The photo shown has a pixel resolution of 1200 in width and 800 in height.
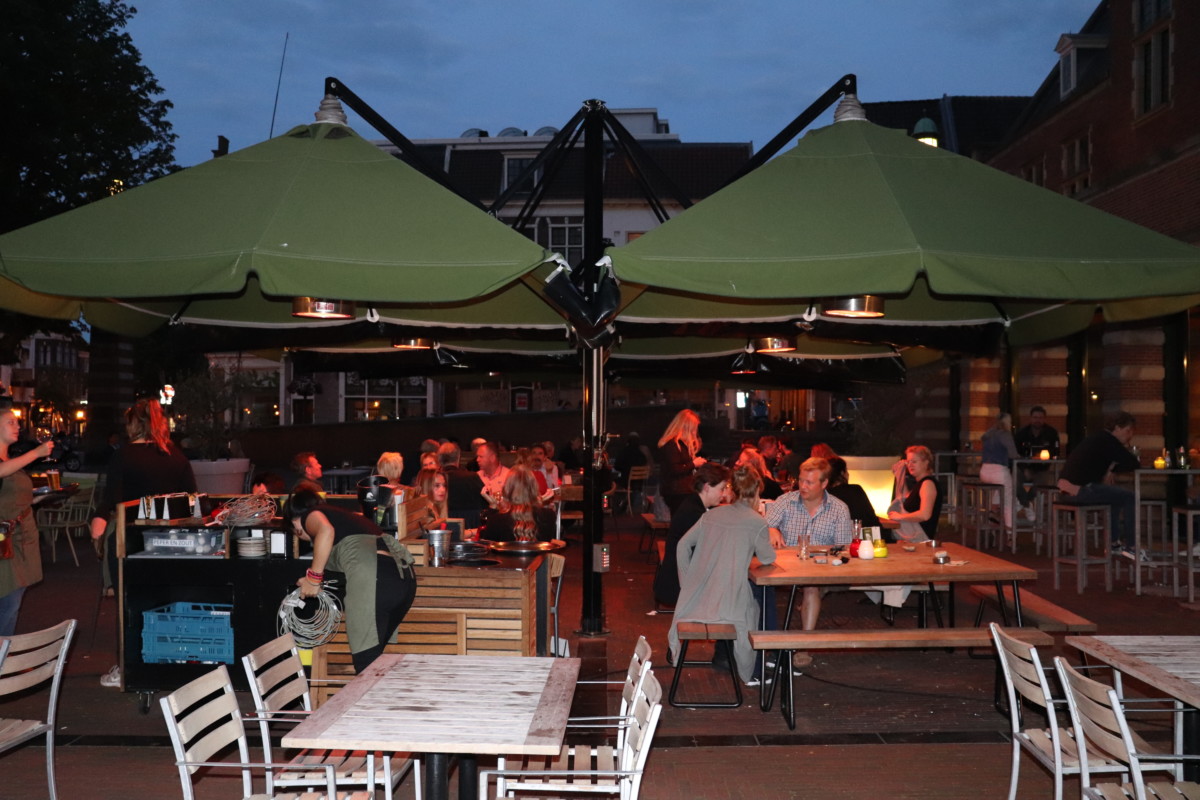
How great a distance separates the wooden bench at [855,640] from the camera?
6.46 m

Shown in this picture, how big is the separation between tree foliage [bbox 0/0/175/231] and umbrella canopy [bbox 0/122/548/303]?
15007 mm

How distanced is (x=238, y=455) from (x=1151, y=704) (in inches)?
703

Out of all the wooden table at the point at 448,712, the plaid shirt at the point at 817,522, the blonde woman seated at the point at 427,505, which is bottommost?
the wooden table at the point at 448,712

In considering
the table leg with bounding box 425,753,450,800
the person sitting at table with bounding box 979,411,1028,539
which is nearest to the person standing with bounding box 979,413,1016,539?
the person sitting at table with bounding box 979,411,1028,539

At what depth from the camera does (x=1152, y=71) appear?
54.2 feet

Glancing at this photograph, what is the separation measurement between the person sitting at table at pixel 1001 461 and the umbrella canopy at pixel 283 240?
12110 mm

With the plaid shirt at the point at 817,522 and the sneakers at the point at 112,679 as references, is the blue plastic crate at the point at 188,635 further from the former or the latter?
the plaid shirt at the point at 817,522

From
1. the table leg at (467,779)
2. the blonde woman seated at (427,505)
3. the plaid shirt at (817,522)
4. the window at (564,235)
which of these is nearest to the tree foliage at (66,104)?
the blonde woman seated at (427,505)

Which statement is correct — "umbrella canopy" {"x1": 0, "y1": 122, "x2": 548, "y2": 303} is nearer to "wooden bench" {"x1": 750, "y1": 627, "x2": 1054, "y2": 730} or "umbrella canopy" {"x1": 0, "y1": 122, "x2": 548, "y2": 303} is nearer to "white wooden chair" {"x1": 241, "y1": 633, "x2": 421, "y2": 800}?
"white wooden chair" {"x1": 241, "y1": 633, "x2": 421, "y2": 800}

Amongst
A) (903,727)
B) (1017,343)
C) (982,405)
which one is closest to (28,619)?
(903,727)

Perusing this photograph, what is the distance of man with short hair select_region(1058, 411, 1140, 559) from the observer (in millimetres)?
11727

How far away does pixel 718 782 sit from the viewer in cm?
555

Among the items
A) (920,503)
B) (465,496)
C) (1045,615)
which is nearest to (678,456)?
(465,496)

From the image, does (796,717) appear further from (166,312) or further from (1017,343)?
(166,312)
